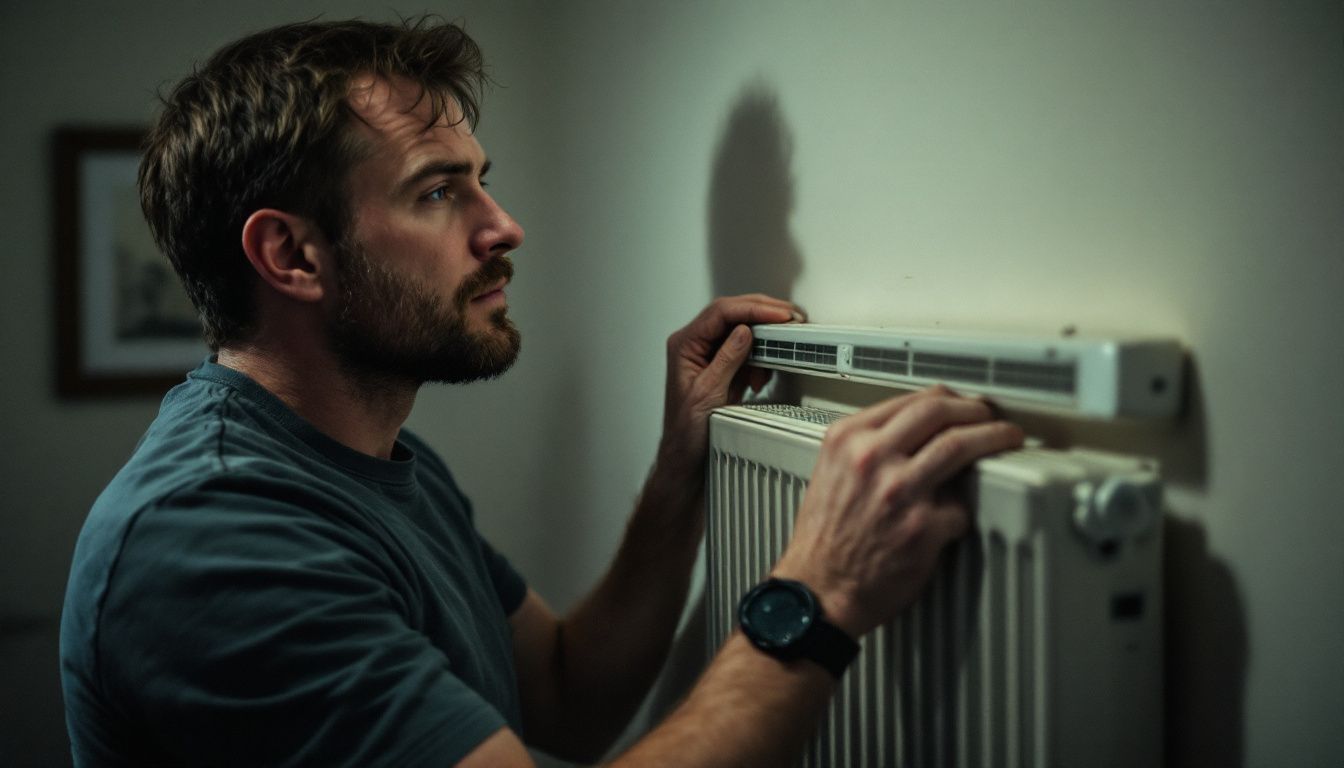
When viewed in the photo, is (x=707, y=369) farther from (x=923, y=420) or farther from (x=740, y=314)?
(x=923, y=420)

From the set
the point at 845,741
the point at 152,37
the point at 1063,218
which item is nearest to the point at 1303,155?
the point at 1063,218

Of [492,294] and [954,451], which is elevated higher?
[492,294]

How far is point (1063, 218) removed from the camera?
2.51 ft

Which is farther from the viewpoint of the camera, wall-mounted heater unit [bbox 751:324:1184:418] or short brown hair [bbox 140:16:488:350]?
short brown hair [bbox 140:16:488:350]

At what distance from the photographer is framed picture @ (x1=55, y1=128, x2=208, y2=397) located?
209cm

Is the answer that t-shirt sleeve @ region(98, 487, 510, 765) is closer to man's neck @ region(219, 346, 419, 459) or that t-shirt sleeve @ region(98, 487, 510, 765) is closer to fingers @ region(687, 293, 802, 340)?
man's neck @ region(219, 346, 419, 459)

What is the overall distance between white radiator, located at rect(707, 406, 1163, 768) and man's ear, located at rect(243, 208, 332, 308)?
2.44 feet

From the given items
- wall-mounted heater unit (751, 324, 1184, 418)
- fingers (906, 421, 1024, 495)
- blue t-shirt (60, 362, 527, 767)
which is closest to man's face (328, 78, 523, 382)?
blue t-shirt (60, 362, 527, 767)

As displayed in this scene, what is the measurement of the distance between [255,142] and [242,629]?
0.61 m

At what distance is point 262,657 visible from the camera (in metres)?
0.73

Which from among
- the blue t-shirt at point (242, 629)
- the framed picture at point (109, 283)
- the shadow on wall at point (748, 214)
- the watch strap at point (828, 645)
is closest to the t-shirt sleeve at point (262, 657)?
the blue t-shirt at point (242, 629)

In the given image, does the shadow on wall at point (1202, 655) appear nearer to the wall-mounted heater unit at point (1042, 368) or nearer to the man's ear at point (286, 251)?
the wall-mounted heater unit at point (1042, 368)

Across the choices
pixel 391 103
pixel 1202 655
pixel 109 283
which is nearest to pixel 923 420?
pixel 1202 655

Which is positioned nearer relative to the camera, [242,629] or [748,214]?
[242,629]
